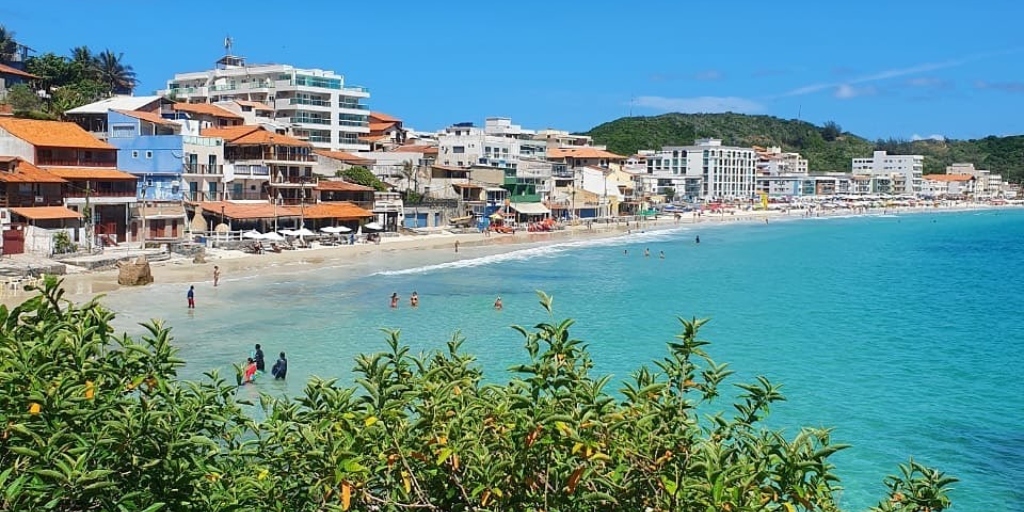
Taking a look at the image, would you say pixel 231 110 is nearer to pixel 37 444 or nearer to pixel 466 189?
pixel 466 189

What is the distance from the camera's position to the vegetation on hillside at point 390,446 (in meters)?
5.88

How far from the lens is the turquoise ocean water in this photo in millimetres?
21078

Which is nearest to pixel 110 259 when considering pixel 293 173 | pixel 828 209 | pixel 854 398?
pixel 293 173

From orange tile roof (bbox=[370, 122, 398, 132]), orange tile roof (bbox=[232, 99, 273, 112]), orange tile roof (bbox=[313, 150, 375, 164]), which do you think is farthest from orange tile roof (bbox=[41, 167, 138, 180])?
orange tile roof (bbox=[370, 122, 398, 132])

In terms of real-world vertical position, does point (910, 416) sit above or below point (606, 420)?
below

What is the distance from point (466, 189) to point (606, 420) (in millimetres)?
77623

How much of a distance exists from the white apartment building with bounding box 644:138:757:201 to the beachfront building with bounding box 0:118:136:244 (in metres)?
112

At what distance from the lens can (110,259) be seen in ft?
143

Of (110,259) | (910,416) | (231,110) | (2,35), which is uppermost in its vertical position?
(2,35)

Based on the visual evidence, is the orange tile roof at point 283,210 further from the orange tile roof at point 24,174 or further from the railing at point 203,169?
the orange tile roof at point 24,174

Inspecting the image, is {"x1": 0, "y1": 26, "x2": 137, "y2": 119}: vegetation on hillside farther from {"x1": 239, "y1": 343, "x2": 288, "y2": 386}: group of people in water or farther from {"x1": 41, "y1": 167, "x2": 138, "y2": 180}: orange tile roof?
{"x1": 239, "y1": 343, "x2": 288, "y2": 386}: group of people in water

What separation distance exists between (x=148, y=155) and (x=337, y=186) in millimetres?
15383

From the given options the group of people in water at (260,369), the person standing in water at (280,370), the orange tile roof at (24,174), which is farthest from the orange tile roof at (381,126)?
the person standing in water at (280,370)

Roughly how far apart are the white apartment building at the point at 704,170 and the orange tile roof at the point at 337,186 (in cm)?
9031
